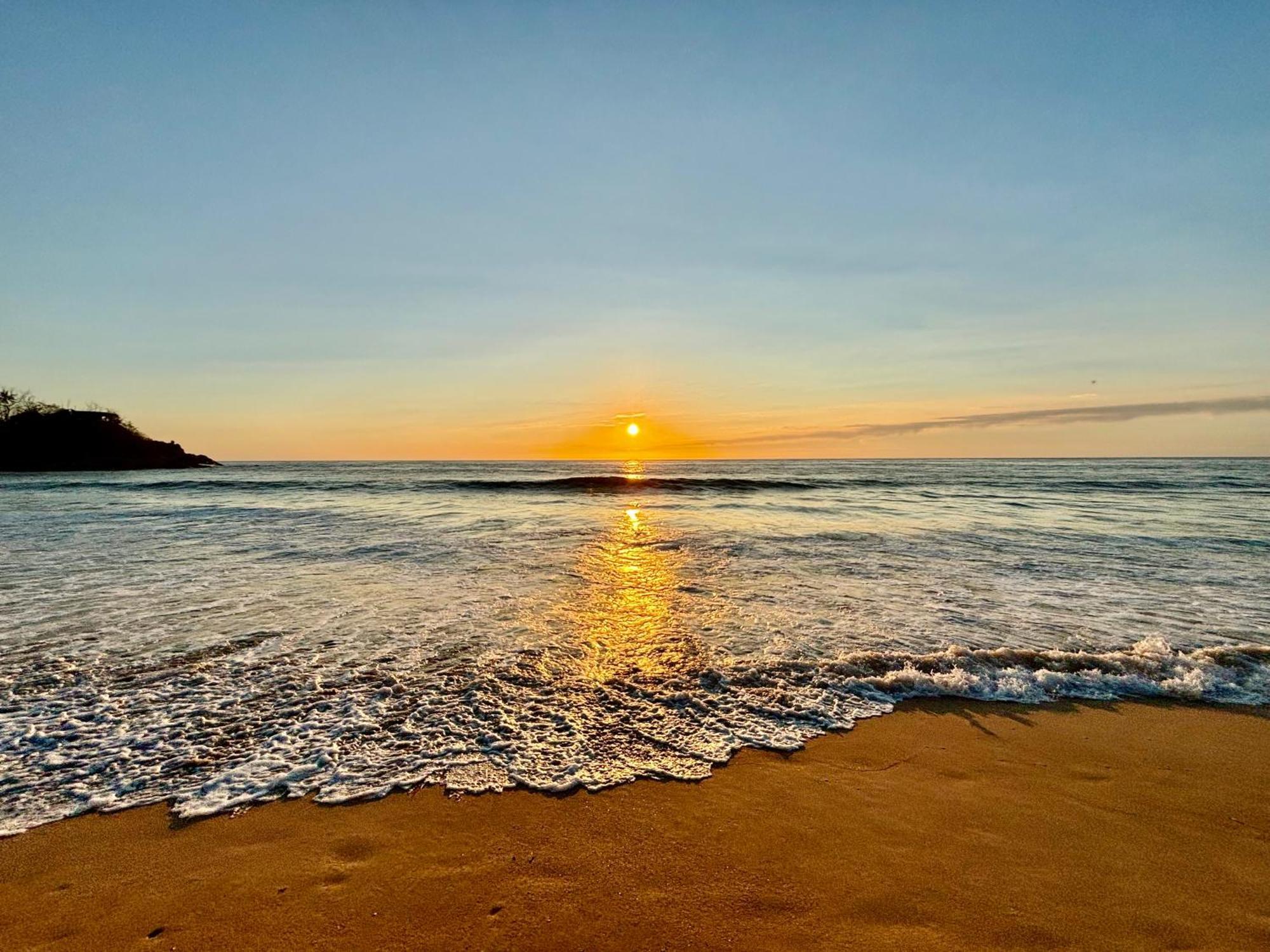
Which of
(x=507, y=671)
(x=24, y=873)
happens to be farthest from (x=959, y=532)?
(x=24, y=873)

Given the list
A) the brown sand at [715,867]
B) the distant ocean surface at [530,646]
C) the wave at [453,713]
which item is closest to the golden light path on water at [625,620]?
the distant ocean surface at [530,646]

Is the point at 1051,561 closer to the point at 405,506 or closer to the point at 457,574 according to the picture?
the point at 457,574

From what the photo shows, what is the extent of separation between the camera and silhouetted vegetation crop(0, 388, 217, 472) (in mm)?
66250

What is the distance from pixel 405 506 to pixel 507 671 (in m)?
22.4

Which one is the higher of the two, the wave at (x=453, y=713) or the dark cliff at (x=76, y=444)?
the dark cliff at (x=76, y=444)

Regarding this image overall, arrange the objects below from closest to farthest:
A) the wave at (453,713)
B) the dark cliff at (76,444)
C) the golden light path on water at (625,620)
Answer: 1. the wave at (453,713)
2. the golden light path on water at (625,620)
3. the dark cliff at (76,444)

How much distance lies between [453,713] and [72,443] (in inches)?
3660

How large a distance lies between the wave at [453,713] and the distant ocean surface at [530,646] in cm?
3

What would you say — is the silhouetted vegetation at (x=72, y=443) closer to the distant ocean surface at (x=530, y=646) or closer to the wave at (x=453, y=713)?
the distant ocean surface at (x=530, y=646)

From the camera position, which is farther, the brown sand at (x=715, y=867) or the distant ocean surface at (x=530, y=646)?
the distant ocean surface at (x=530, y=646)

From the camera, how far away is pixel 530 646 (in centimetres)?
656

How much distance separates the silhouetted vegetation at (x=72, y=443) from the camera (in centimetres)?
6625

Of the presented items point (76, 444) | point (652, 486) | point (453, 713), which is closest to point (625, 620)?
point (453, 713)

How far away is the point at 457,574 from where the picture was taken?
34.7 ft
